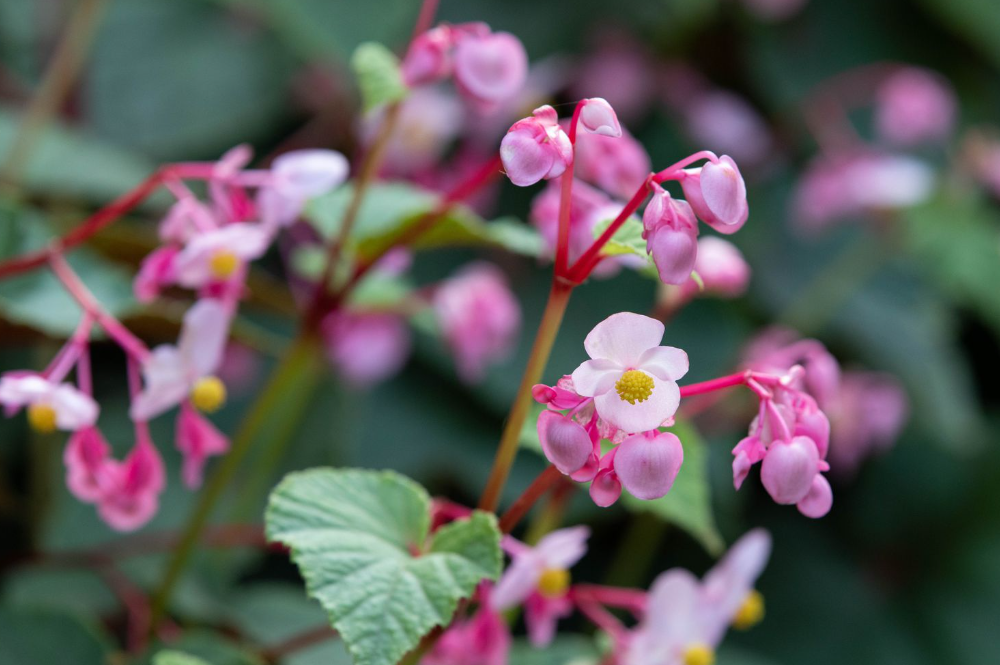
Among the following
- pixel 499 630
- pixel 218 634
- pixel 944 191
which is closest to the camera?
pixel 499 630

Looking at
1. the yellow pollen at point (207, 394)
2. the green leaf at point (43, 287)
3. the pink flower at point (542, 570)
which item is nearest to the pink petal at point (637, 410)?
the pink flower at point (542, 570)

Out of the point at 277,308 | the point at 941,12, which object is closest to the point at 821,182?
the point at 941,12

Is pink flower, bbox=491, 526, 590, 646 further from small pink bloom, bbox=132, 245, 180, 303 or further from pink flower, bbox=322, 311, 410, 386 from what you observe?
pink flower, bbox=322, 311, 410, 386

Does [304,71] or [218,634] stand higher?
[304,71]


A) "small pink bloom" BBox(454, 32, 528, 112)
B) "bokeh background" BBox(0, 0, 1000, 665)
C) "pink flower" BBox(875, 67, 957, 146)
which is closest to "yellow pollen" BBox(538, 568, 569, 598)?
"small pink bloom" BBox(454, 32, 528, 112)

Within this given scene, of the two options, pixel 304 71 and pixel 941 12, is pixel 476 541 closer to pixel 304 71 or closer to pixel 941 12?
pixel 304 71

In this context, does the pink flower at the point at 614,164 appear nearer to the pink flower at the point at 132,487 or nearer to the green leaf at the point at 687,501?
the green leaf at the point at 687,501

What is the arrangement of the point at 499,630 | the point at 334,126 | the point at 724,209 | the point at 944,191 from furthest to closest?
the point at 944,191 → the point at 334,126 → the point at 499,630 → the point at 724,209
